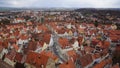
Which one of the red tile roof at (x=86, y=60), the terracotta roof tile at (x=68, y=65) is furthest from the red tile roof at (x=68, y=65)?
the red tile roof at (x=86, y=60)

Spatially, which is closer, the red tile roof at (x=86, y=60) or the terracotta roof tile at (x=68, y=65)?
the terracotta roof tile at (x=68, y=65)

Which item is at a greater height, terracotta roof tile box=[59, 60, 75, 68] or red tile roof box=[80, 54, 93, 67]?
terracotta roof tile box=[59, 60, 75, 68]

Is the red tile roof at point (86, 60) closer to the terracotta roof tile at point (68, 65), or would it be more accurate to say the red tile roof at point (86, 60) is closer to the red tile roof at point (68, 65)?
the red tile roof at point (68, 65)

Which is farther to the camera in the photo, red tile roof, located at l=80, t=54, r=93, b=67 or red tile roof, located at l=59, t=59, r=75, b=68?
red tile roof, located at l=80, t=54, r=93, b=67

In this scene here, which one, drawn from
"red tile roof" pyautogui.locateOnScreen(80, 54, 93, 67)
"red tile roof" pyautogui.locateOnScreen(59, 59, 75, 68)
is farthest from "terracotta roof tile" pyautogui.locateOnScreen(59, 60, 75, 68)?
"red tile roof" pyautogui.locateOnScreen(80, 54, 93, 67)

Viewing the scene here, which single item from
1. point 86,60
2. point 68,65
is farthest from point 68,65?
point 86,60

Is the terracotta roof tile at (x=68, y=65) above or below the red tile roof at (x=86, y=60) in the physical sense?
above

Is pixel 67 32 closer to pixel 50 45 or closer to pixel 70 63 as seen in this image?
pixel 50 45

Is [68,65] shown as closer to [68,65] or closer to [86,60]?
[68,65]

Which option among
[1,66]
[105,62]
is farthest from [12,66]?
[105,62]

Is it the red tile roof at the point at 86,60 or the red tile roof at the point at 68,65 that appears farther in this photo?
the red tile roof at the point at 86,60

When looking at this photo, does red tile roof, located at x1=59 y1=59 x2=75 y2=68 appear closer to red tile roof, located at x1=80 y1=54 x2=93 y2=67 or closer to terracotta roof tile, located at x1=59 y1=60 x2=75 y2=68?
terracotta roof tile, located at x1=59 y1=60 x2=75 y2=68
